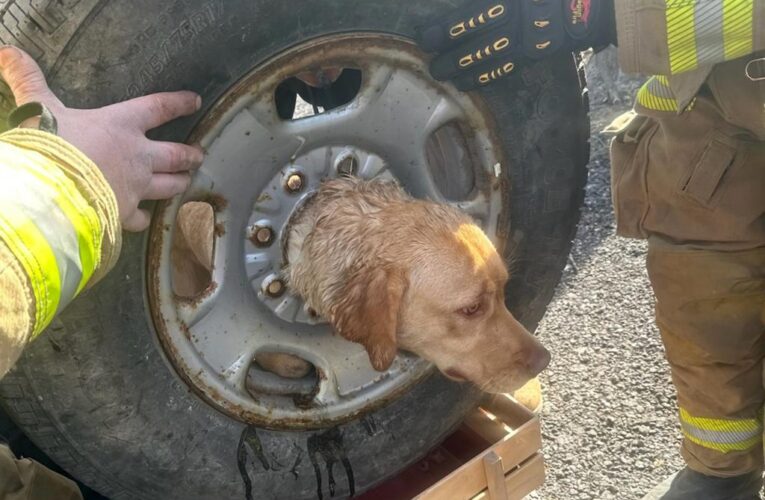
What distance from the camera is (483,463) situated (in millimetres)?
2744

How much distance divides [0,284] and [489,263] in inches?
67.3

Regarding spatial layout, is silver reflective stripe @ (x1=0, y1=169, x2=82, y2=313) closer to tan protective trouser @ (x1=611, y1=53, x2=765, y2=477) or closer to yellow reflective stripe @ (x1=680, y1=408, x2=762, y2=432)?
tan protective trouser @ (x1=611, y1=53, x2=765, y2=477)

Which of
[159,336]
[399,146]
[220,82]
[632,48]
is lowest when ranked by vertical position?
[159,336]

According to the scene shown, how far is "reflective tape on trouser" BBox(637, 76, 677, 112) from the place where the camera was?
2.45 metres

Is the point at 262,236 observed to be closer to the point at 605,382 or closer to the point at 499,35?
the point at 499,35

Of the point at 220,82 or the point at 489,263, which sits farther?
the point at 489,263

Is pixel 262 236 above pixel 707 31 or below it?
below

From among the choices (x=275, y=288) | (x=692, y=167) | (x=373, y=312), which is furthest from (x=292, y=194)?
(x=692, y=167)

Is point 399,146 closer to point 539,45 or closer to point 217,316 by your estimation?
point 539,45

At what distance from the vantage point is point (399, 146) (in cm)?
254

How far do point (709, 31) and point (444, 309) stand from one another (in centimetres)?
120

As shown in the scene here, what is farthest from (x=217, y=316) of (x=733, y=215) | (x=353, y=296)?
(x=733, y=215)

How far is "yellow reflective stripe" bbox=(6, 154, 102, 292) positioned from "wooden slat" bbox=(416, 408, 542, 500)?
1560 mm

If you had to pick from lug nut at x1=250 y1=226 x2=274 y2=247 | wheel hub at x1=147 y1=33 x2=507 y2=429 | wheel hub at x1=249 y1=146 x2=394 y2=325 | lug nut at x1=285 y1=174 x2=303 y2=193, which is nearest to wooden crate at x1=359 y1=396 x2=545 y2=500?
wheel hub at x1=147 y1=33 x2=507 y2=429
